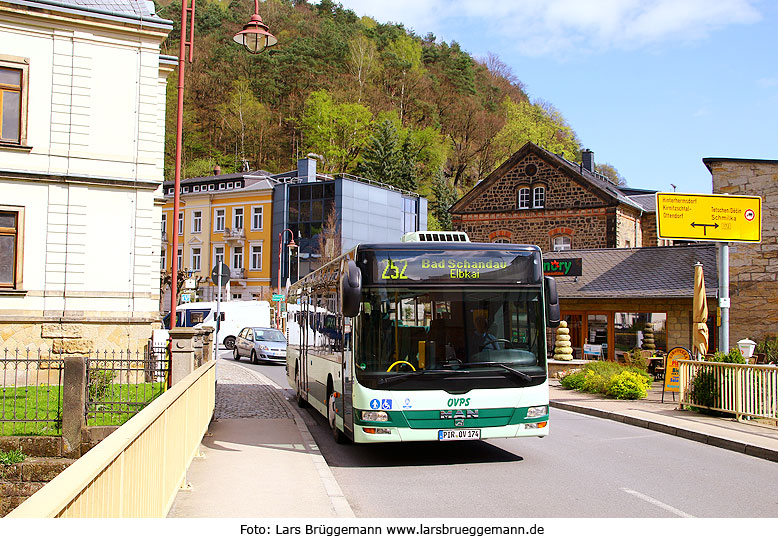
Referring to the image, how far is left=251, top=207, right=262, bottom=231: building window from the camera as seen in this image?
6762 cm

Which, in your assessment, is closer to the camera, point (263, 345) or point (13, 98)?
point (13, 98)

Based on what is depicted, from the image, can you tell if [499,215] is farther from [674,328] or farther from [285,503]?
[285,503]

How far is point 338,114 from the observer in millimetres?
77188

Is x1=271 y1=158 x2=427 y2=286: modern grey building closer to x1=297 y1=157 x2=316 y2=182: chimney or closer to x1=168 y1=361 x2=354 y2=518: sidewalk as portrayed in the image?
x1=297 y1=157 x2=316 y2=182: chimney

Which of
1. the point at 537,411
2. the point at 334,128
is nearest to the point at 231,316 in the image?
the point at 334,128

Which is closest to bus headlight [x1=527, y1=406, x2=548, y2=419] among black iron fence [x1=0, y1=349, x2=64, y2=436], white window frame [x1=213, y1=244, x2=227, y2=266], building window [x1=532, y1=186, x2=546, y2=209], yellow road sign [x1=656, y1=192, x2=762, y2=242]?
black iron fence [x1=0, y1=349, x2=64, y2=436]

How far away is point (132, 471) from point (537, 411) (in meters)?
6.83

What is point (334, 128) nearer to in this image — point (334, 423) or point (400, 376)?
point (334, 423)

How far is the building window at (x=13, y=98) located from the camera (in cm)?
1889

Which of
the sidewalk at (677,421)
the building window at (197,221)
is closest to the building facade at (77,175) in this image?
the sidewalk at (677,421)

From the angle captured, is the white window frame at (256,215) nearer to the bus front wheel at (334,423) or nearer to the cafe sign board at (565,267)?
the cafe sign board at (565,267)

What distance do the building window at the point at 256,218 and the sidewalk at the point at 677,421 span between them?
165 feet

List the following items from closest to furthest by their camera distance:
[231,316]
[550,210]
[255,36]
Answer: [255,36]
[550,210]
[231,316]
